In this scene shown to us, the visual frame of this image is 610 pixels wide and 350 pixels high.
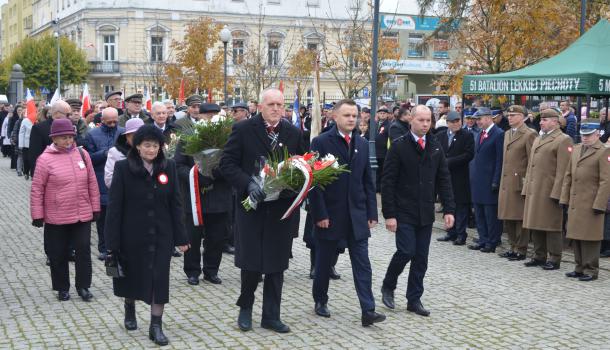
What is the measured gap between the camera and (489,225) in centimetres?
1259

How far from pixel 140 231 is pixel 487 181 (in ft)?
21.5

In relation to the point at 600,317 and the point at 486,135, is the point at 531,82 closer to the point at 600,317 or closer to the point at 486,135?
the point at 486,135

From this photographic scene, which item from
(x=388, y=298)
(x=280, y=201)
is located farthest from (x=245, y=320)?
(x=388, y=298)

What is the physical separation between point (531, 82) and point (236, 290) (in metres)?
6.64

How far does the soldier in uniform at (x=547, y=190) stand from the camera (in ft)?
37.0

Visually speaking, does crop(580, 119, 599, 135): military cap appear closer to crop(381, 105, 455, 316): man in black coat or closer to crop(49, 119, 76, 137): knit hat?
crop(381, 105, 455, 316): man in black coat

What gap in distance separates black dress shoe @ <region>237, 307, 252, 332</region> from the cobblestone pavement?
8 centimetres

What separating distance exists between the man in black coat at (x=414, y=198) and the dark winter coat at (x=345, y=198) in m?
0.37

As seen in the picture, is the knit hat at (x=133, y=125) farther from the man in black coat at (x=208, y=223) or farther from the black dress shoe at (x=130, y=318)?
the black dress shoe at (x=130, y=318)

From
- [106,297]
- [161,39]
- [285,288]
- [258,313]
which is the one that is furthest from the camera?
[161,39]

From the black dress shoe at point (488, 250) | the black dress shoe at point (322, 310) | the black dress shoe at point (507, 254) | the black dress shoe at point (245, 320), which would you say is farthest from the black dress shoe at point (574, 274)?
the black dress shoe at point (245, 320)

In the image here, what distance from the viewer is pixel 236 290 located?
31.8 feet

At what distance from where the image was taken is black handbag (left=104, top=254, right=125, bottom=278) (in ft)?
24.4

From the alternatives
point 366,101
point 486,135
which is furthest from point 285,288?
point 366,101
